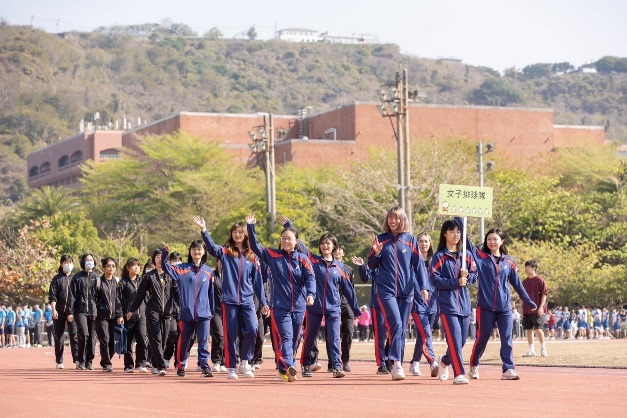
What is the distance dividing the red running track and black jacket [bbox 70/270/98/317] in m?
2.49

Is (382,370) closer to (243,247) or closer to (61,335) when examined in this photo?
(243,247)

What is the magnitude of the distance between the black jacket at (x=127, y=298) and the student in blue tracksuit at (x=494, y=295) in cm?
622

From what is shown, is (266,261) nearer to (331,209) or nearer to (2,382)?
(2,382)

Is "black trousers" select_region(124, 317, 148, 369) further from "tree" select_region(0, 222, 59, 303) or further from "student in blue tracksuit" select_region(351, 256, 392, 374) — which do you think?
"tree" select_region(0, 222, 59, 303)

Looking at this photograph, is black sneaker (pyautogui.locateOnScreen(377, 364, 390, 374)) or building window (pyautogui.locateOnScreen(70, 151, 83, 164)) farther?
building window (pyautogui.locateOnScreen(70, 151, 83, 164))

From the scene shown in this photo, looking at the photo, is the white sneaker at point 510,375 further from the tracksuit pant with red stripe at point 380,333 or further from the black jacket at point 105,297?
the black jacket at point 105,297

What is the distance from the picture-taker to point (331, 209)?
6259 cm

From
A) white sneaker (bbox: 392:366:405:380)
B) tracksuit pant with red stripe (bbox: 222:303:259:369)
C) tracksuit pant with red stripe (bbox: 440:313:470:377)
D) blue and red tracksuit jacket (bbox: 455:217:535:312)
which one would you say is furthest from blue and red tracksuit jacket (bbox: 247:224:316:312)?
blue and red tracksuit jacket (bbox: 455:217:535:312)

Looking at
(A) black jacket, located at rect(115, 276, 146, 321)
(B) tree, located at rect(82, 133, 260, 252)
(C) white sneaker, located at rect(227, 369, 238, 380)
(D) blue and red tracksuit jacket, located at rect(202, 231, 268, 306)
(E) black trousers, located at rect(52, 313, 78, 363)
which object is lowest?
(C) white sneaker, located at rect(227, 369, 238, 380)

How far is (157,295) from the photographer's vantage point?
20.2 m

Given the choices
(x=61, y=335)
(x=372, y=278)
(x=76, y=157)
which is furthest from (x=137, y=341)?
(x=76, y=157)

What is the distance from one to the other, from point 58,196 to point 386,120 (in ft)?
73.2

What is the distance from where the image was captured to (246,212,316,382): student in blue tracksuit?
17078 mm

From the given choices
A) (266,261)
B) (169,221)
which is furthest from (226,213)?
(266,261)
